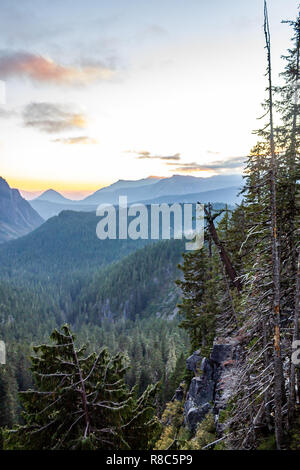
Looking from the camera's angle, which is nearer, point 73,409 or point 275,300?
point 73,409

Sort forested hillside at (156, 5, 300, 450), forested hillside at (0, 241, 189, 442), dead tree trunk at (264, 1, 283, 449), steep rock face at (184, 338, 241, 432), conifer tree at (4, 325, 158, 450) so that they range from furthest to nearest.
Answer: forested hillside at (0, 241, 189, 442) < steep rock face at (184, 338, 241, 432) < forested hillside at (156, 5, 300, 450) < dead tree trunk at (264, 1, 283, 449) < conifer tree at (4, 325, 158, 450)

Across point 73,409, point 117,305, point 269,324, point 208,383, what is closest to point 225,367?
point 208,383

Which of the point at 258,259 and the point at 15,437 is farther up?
the point at 258,259

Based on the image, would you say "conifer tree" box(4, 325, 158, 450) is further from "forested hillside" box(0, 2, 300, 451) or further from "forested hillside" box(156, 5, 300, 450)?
"forested hillside" box(156, 5, 300, 450)

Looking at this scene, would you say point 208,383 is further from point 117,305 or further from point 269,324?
point 117,305

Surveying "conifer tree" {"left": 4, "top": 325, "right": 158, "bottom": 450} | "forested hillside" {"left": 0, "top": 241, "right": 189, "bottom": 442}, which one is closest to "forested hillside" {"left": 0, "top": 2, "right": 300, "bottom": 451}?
"conifer tree" {"left": 4, "top": 325, "right": 158, "bottom": 450}

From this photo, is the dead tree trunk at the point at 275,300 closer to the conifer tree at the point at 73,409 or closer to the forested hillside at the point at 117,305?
the conifer tree at the point at 73,409

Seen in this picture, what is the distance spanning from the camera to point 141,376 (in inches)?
2454

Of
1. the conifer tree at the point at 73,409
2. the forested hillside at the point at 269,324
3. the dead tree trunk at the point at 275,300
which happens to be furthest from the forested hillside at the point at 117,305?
the conifer tree at the point at 73,409

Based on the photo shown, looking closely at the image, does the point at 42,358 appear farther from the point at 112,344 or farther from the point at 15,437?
the point at 112,344
